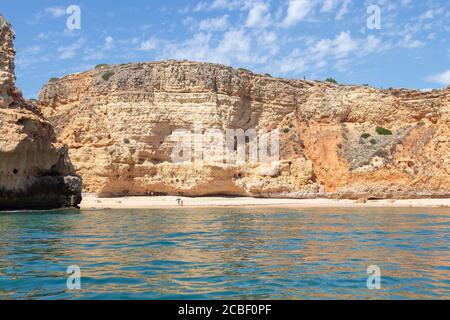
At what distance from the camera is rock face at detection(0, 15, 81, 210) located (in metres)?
24.8

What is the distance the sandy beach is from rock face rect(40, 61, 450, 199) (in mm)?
2063

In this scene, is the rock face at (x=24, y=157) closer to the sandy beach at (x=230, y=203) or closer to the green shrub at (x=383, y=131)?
the sandy beach at (x=230, y=203)

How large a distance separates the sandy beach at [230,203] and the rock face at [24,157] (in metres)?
5.49

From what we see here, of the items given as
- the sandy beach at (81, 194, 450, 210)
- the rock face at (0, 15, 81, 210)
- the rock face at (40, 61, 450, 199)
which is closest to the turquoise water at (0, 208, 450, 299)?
the rock face at (0, 15, 81, 210)

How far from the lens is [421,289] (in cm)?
779

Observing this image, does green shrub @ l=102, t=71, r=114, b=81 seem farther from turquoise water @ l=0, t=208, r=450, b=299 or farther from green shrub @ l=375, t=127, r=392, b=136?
turquoise water @ l=0, t=208, r=450, b=299

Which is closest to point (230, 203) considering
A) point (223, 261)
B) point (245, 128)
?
point (245, 128)

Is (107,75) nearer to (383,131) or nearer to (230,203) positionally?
(230,203)

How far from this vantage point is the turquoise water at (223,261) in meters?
7.63

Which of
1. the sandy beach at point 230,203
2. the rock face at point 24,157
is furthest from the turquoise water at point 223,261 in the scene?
the sandy beach at point 230,203

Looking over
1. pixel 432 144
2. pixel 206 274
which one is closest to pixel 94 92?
pixel 432 144

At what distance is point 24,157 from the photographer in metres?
25.6

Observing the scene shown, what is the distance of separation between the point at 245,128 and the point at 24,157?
78.3 feet

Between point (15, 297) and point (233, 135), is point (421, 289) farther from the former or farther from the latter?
point (233, 135)
